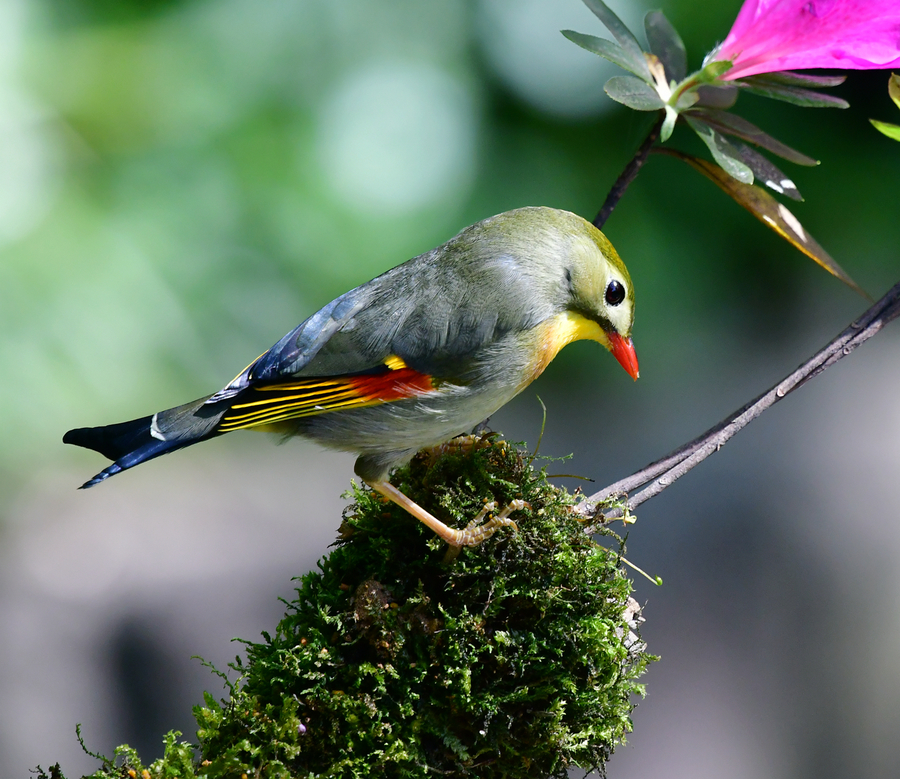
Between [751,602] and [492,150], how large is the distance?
6.31 feet

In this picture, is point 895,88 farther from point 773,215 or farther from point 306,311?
point 306,311

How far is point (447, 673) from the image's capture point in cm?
113

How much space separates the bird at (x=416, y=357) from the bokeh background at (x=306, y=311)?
4.98ft

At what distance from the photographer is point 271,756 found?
3.59ft

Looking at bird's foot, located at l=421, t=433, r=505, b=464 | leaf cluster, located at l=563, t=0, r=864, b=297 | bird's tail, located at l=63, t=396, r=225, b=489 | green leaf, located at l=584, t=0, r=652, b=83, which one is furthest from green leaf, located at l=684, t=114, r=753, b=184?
bird's tail, located at l=63, t=396, r=225, b=489

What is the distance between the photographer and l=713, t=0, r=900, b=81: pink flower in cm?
132

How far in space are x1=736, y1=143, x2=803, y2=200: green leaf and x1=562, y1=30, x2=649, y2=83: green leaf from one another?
229mm

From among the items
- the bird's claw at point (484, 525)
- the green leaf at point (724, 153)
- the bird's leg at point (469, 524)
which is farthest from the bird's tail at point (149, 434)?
the green leaf at point (724, 153)

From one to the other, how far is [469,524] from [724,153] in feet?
2.45

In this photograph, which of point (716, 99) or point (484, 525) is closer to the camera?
point (484, 525)

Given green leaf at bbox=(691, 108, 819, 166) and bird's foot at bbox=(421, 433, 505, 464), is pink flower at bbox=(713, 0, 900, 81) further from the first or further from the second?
bird's foot at bbox=(421, 433, 505, 464)

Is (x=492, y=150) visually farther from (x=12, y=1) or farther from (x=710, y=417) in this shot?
(x=12, y=1)

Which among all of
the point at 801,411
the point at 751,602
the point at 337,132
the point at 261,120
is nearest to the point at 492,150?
the point at 337,132

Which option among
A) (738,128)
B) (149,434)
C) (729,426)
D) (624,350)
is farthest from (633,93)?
(149,434)
